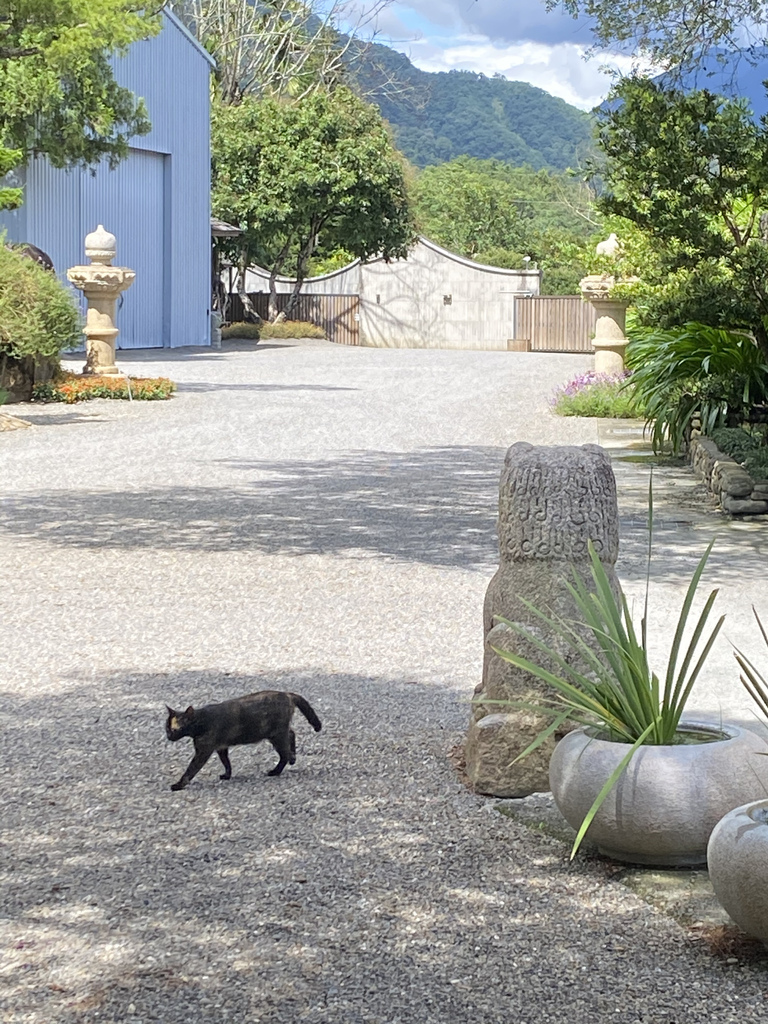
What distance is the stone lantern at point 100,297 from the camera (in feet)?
77.8

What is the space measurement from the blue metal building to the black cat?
28.7 meters

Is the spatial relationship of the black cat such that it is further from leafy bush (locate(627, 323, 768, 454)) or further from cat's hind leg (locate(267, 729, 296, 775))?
leafy bush (locate(627, 323, 768, 454))

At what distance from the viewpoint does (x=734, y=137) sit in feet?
34.8

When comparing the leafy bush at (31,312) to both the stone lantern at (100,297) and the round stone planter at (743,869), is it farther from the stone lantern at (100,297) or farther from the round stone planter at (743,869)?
the round stone planter at (743,869)

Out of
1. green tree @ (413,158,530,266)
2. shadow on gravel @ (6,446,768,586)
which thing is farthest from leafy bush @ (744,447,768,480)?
green tree @ (413,158,530,266)

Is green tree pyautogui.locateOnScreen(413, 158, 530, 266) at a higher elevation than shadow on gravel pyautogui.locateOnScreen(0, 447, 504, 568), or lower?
higher

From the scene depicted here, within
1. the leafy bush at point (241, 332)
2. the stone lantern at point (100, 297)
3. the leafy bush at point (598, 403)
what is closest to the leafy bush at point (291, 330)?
the leafy bush at point (241, 332)

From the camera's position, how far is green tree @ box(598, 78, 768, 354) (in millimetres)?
10508

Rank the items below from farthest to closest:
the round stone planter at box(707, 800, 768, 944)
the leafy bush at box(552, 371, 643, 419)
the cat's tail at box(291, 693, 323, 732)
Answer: the leafy bush at box(552, 371, 643, 419)
the cat's tail at box(291, 693, 323, 732)
the round stone planter at box(707, 800, 768, 944)

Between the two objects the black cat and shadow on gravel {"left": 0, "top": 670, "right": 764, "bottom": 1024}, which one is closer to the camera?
shadow on gravel {"left": 0, "top": 670, "right": 764, "bottom": 1024}

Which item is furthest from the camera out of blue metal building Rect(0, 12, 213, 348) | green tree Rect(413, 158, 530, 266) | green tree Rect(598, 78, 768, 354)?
green tree Rect(413, 158, 530, 266)

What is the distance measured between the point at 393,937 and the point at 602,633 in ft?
3.67

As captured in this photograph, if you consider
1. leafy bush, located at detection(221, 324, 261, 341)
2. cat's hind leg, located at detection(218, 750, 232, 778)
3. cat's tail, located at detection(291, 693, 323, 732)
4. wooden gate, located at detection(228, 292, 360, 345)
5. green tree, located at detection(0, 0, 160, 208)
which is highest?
green tree, located at detection(0, 0, 160, 208)

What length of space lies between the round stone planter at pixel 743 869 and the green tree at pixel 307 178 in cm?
3943
